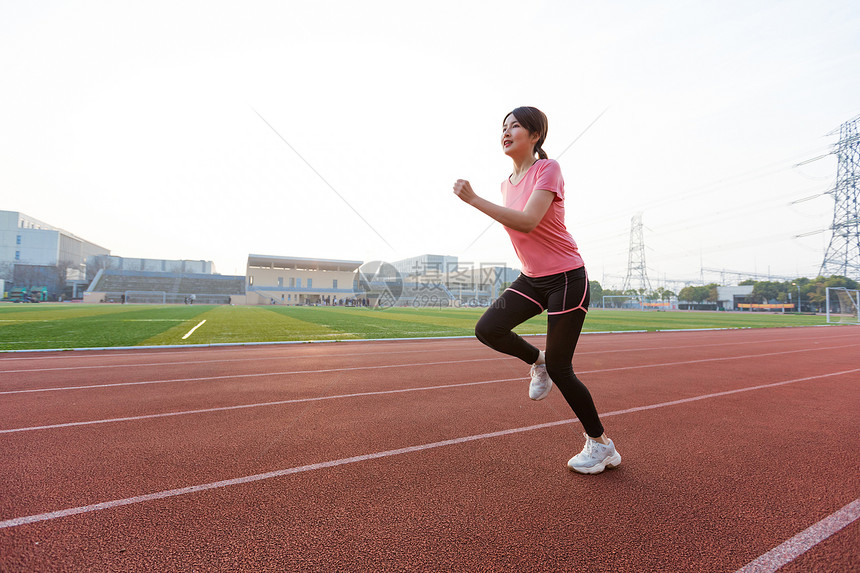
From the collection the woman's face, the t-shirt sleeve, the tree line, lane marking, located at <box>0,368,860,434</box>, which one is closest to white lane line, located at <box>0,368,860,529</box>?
lane marking, located at <box>0,368,860,434</box>

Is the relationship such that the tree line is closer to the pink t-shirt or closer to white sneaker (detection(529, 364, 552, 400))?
white sneaker (detection(529, 364, 552, 400))

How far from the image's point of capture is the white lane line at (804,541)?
1761 millimetres

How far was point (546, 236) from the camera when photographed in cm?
270

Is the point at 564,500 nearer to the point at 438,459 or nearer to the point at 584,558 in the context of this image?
the point at 584,558

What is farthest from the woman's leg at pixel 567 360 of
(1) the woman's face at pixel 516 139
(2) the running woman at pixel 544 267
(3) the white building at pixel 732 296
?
(3) the white building at pixel 732 296

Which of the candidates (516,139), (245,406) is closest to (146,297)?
(245,406)

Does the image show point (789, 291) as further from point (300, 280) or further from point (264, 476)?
point (264, 476)

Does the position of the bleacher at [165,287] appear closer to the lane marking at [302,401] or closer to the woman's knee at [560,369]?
the lane marking at [302,401]

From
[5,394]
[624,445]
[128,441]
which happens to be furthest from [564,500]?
[5,394]

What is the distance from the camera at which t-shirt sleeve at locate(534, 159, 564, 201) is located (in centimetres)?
250

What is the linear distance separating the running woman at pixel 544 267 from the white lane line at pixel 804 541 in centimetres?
96

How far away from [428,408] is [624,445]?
6.41 ft

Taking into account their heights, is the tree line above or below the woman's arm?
above

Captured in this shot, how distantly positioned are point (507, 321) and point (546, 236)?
65cm
